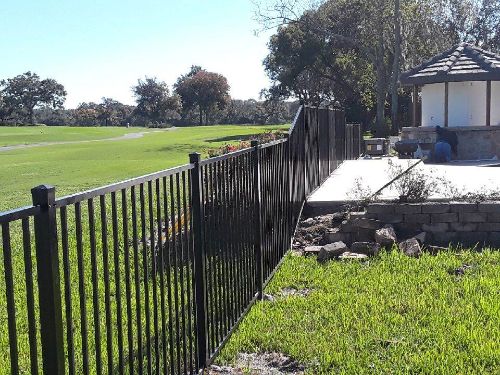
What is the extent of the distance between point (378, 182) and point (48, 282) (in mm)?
10144

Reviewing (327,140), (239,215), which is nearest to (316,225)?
(239,215)

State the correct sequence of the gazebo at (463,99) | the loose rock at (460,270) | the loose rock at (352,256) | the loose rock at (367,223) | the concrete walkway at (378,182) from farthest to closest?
the gazebo at (463,99) → the concrete walkway at (378,182) → the loose rock at (367,223) → the loose rock at (352,256) → the loose rock at (460,270)

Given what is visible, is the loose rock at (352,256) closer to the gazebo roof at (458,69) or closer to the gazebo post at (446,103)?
the gazebo roof at (458,69)

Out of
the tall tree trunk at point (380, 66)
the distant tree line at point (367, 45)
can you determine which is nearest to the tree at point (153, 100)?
the distant tree line at point (367, 45)

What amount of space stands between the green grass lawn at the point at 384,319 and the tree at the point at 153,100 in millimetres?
97075

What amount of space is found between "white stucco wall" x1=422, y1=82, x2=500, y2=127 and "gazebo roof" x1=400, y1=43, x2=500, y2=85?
0.64 meters

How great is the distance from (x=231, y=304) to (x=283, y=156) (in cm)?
294

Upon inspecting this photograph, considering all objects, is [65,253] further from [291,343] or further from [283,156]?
[283,156]

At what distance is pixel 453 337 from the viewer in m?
4.99

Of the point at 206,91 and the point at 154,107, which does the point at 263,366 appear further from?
the point at 154,107

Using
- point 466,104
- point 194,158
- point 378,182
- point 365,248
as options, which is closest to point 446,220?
point 365,248

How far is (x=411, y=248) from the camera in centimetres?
781

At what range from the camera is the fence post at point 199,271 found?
14.9 ft

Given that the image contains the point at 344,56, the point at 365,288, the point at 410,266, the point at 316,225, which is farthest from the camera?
the point at 344,56
